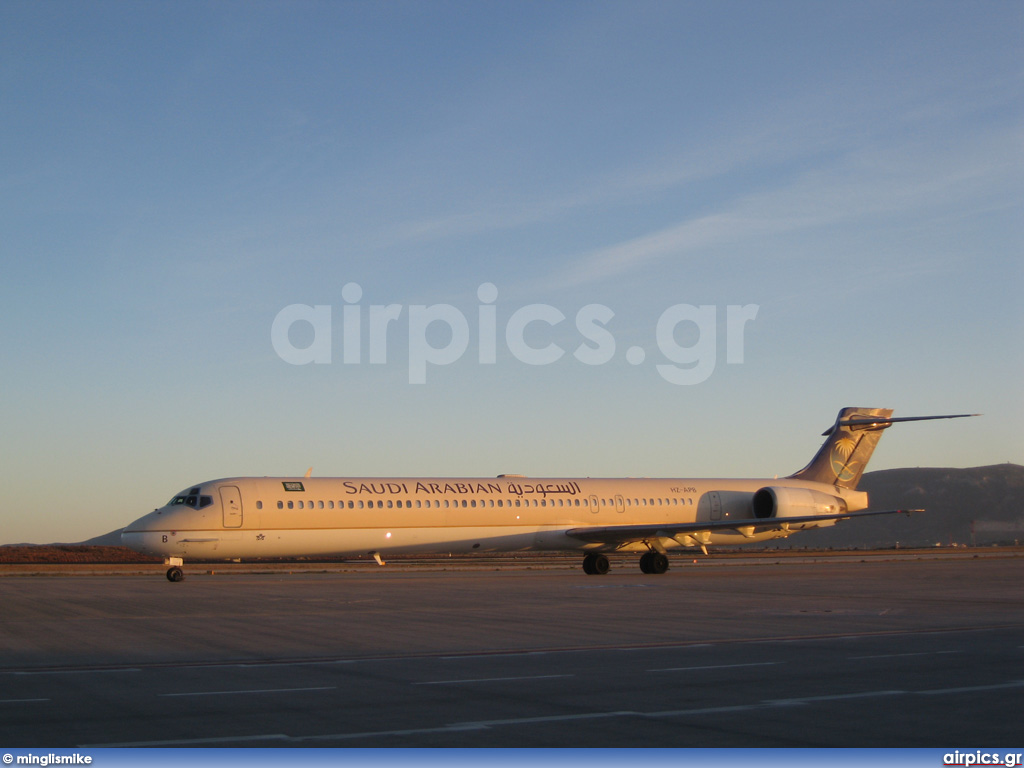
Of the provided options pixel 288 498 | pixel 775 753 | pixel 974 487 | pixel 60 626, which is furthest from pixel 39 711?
pixel 974 487

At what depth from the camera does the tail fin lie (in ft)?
136

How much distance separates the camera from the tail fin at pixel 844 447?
4141cm

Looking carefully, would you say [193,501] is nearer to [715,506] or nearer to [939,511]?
[715,506]

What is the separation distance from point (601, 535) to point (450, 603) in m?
13.7

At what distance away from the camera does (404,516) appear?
1251 inches

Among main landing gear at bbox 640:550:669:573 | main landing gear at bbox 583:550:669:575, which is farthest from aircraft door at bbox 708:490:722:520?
main landing gear at bbox 640:550:669:573

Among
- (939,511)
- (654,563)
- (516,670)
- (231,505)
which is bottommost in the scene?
(516,670)

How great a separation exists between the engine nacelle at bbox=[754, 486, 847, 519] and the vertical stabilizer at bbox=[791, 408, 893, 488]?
202cm

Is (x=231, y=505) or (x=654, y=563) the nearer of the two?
(x=231, y=505)

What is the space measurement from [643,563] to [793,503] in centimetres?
681

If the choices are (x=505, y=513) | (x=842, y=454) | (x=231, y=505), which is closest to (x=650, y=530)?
(x=505, y=513)

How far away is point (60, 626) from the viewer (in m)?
17.0

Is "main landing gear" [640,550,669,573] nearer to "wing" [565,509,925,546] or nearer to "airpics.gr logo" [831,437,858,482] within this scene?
"wing" [565,509,925,546]

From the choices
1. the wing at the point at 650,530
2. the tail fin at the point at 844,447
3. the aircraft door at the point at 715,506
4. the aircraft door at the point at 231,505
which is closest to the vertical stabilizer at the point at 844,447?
the tail fin at the point at 844,447
